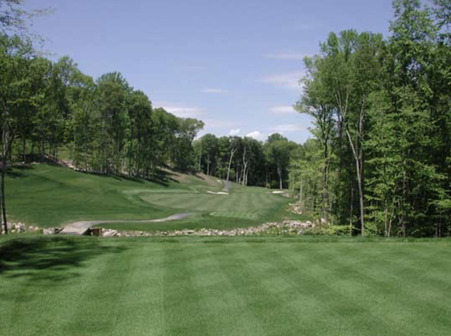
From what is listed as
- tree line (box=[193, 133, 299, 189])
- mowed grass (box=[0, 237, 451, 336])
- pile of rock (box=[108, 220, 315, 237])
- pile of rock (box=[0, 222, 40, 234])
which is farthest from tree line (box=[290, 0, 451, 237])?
tree line (box=[193, 133, 299, 189])

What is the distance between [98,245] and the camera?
11844 millimetres

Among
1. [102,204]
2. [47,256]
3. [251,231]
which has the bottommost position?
[251,231]

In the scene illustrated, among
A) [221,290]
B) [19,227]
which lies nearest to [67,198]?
→ [19,227]

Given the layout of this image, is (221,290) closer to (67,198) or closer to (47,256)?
(47,256)

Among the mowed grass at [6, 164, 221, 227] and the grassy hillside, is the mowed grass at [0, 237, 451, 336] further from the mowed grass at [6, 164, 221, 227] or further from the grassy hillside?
the mowed grass at [6, 164, 221, 227]

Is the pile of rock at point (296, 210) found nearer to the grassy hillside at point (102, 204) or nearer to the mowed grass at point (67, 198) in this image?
the grassy hillside at point (102, 204)

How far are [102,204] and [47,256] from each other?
33.7 metres

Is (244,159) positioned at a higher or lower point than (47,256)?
higher

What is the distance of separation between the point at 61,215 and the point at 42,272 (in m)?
28.7

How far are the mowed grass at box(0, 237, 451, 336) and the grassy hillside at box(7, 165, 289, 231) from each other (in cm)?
2260

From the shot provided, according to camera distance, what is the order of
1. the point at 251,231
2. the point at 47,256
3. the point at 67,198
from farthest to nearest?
the point at 67,198, the point at 251,231, the point at 47,256

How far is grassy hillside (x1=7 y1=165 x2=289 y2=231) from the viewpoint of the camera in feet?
114

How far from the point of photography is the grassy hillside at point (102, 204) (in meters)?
34.9

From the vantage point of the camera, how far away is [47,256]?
10109 millimetres
